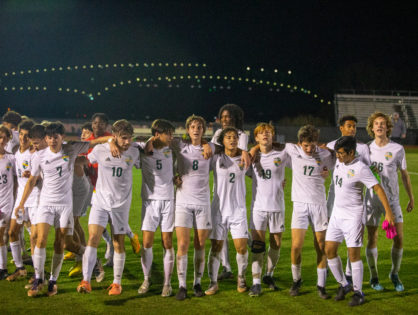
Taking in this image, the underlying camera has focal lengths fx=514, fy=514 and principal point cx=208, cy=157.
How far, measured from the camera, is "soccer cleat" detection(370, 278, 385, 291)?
6301 millimetres

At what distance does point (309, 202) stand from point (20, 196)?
3.74 meters

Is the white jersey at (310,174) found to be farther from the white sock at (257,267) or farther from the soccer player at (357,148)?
the white sock at (257,267)

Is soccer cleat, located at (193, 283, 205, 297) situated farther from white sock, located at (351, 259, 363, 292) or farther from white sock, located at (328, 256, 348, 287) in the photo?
white sock, located at (351, 259, 363, 292)

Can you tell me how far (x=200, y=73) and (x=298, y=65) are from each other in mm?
13338

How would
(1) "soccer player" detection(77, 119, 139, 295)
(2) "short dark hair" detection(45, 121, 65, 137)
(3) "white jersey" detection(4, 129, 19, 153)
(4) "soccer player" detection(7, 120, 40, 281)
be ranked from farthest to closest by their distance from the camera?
(3) "white jersey" detection(4, 129, 19, 153) → (4) "soccer player" detection(7, 120, 40, 281) → (2) "short dark hair" detection(45, 121, 65, 137) → (1) "soccer player" detection(77, 119, 139, 295)

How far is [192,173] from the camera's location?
6148 mm

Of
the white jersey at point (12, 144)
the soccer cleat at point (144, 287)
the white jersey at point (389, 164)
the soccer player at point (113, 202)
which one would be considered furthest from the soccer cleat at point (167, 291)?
the white jersey at point (12, 144)

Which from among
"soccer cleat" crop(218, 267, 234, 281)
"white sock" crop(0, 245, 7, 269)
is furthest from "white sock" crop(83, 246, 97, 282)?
"soccer cleat" crop(218, 267, 234, 281)

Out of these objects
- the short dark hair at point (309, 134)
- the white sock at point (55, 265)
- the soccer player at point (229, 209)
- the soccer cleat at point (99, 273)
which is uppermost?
the short dark hair at point (309, 134)

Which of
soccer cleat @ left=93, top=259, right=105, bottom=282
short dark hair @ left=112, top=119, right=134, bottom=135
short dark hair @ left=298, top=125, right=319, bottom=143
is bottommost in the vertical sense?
soccer cleat @ left=93, top=259, right=105, bottom=282

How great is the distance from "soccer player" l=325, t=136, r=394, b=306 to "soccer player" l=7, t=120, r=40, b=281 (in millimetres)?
3682

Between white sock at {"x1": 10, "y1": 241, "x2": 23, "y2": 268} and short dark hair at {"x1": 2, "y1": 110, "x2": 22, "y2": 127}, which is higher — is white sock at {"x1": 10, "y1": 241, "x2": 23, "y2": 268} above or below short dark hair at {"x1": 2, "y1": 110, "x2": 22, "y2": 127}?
below

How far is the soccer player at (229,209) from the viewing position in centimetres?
608

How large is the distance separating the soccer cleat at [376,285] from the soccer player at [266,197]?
1212 millimetres
